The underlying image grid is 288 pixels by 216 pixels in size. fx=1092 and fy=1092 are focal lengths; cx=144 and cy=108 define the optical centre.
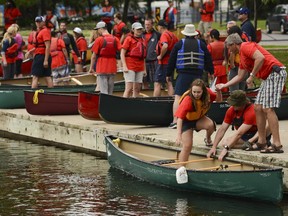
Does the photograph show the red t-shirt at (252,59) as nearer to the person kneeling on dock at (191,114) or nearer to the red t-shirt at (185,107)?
the person kneeling on dock at (191,114)

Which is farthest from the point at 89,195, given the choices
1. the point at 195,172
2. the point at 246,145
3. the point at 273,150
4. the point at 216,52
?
the point at 216,52

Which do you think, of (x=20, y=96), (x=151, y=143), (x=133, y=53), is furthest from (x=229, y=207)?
(x=20, y=96)

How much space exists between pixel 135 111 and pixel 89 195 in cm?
400

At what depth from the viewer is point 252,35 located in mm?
21922

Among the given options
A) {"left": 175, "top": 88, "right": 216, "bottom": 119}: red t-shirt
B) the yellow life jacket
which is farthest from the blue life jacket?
{"left": 175, "top": 88, "right": 216, "bottom": 119}: red t-shirt

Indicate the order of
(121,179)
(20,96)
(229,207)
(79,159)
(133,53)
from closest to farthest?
(229,207), (121,179), (79,159), (133,53), (20,96)

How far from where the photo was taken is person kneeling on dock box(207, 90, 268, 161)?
15573 mm

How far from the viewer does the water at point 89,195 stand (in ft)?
47.3

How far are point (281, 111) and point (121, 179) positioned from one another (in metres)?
4.40

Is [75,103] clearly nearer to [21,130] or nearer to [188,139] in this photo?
[21,130]

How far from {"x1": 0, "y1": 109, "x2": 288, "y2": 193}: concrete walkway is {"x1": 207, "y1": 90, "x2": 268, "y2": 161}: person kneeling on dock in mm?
174

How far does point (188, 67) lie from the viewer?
722 inches

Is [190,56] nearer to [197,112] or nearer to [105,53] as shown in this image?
[197,112]

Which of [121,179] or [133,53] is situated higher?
[133,53]
